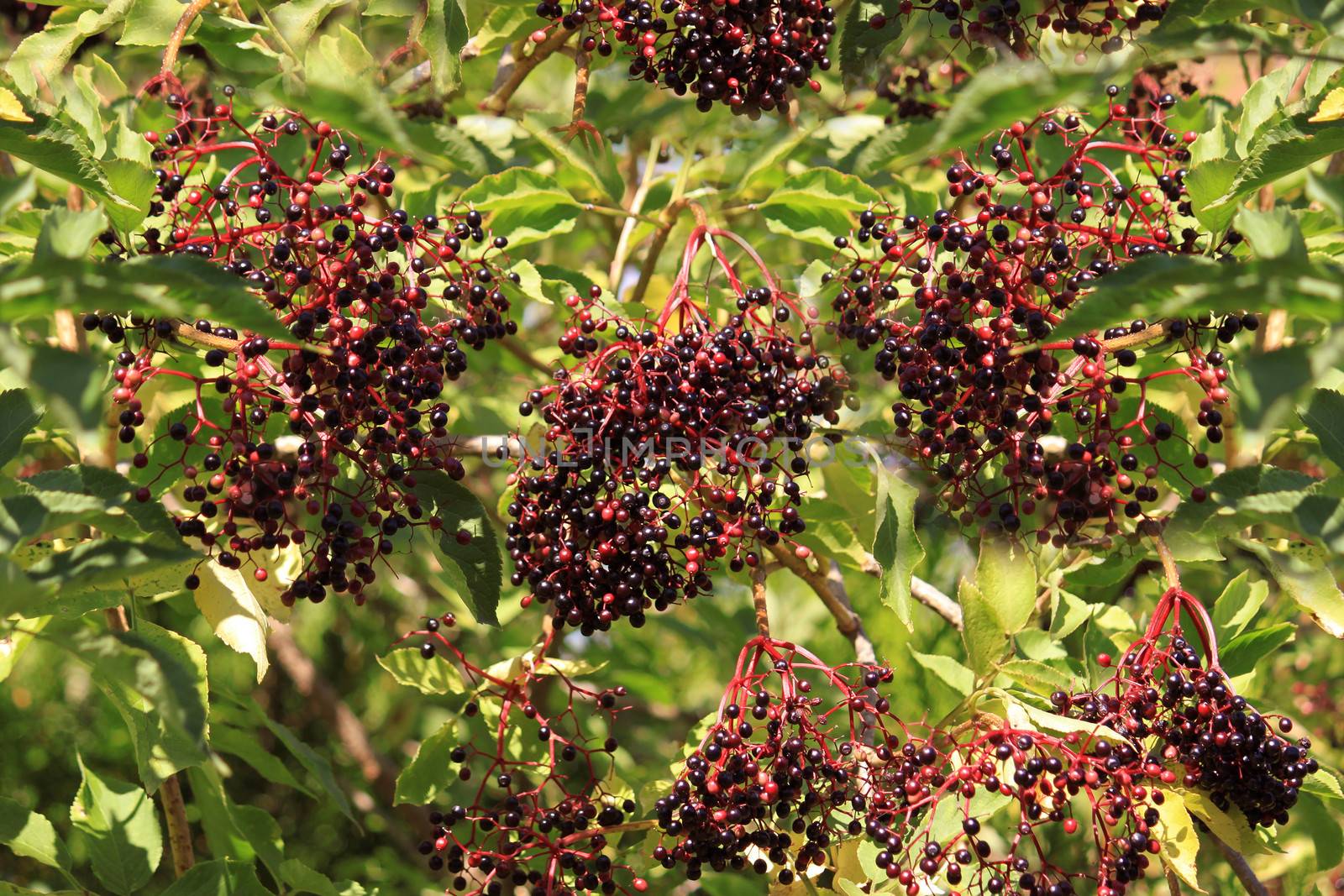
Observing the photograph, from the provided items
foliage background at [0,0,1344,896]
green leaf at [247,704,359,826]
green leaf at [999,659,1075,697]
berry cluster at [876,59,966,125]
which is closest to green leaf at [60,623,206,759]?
foliage background at [0,0,1344,896]

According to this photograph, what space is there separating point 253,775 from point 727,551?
68.4 inches

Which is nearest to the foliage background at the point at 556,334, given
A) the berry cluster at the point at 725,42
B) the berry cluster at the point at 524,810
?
the berry cluster at the point at 725,42

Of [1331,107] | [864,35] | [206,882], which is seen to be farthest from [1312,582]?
[206,882]

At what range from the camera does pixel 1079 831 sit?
2572 millimetres

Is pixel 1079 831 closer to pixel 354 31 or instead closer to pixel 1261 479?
pixel 1261 479

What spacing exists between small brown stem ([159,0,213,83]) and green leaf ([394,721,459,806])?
42.0 inches

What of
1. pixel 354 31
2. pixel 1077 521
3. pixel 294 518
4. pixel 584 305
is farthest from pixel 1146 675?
pixel 354 31

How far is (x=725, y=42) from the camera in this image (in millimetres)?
1939

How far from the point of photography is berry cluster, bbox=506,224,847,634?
1723mm

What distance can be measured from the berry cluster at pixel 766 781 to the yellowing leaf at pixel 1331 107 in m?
0.91

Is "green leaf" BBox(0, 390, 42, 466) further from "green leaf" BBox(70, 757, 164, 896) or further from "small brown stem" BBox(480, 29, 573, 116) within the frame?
"small brown stem" BBox(480, 29, 573, 116)

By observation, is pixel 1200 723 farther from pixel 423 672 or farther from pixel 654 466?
pixel 423 672

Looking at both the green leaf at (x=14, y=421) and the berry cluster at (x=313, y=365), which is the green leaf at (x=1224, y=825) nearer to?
the berry cluster at (x=313, y=365)

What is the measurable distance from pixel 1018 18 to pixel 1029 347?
70 cm
